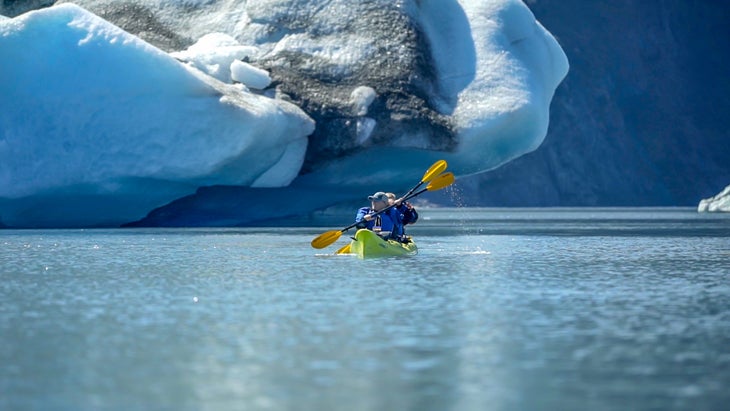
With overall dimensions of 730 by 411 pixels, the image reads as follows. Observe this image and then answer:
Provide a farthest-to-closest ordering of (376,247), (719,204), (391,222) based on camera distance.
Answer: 1. (719,204)
2. (391,222)
3. (376,247)

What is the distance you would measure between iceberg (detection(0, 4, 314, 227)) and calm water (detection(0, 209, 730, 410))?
861 cm

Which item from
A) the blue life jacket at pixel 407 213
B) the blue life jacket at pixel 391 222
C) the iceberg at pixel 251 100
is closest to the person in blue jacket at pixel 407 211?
the blue life jacket at pixel 407 213

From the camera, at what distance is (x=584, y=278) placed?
608 inches

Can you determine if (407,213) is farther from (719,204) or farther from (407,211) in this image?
(719,204)

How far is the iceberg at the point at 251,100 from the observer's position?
26.9 m

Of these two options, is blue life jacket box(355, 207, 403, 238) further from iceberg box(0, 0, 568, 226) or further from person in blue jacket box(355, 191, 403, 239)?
iceberg box(0, 0, 568, 226)

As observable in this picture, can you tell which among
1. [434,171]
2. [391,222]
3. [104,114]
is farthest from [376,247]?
[104,114]

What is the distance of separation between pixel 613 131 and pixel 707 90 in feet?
30.5

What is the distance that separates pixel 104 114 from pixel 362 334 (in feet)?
60.2

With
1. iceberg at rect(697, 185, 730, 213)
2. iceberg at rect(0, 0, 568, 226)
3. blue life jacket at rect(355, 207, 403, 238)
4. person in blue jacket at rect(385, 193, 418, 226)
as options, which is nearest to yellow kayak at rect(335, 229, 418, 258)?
blue life jacket at rect(355, 207, 403, 238)

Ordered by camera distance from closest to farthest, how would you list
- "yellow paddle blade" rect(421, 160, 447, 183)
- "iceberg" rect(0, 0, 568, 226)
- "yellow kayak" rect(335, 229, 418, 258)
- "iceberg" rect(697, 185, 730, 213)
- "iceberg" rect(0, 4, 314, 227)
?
"yellow kayak" rect(335, 229, 418, 258)
"yellow paddle blade" rect(421, 160, 447, 183)
"iceberg" rect(0, 4, 314, 227)
"iceberg" rect(0, 0, 568, 226)
"iceberg" rect(697, 185, 730, 213)

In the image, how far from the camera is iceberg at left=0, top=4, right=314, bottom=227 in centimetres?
2661

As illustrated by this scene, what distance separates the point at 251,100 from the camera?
28.1 metres

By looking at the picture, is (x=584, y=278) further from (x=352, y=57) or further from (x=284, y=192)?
(x=284, y=192)
